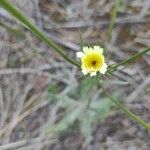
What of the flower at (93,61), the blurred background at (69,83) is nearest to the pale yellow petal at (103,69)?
the flower at (93,61)

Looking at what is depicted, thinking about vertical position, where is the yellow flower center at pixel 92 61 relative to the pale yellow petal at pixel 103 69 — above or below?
above

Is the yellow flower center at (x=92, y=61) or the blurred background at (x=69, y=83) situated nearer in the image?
the yellow flower center at (x=92, y=61)

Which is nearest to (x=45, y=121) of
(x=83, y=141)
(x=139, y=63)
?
(x=83, y=141)

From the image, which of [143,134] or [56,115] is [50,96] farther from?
[143,134]

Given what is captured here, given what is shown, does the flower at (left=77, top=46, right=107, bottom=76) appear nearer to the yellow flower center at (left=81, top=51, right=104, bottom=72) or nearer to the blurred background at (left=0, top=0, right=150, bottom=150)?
the yellow flower center at (left=81, top=51, right=104, bottom=72)

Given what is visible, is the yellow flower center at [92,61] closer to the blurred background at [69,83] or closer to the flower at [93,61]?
the flower at [93,61]

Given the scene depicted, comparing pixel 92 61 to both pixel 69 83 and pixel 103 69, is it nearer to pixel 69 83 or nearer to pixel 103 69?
pixel 103 69

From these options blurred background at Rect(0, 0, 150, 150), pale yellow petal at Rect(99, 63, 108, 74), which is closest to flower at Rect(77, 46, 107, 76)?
pale yellow petal at Rect(99, 63, 108, 74)

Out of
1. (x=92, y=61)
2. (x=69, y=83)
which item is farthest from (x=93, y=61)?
(x=69, y=83)
